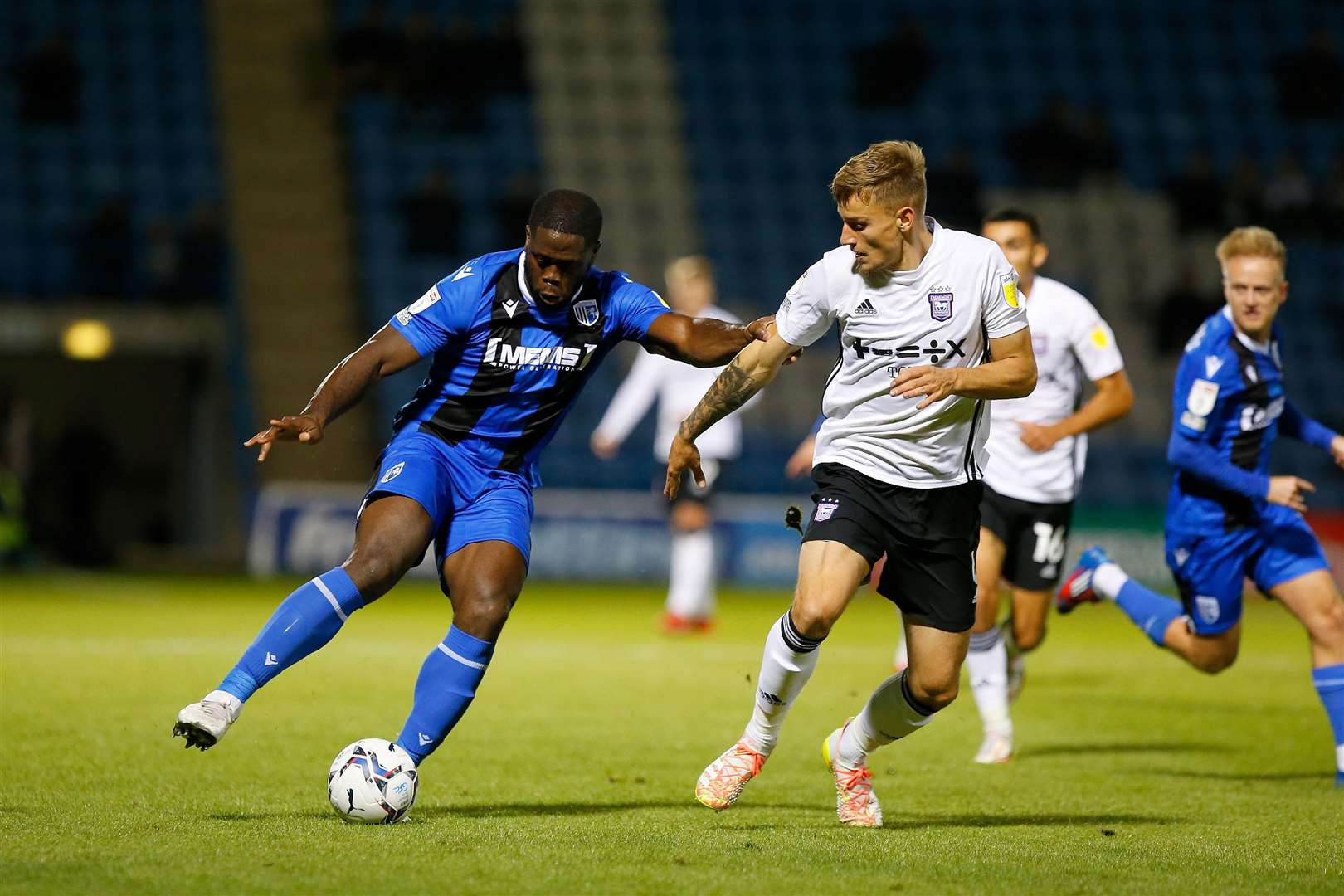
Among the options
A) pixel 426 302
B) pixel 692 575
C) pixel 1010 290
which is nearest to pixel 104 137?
pixel 692 575

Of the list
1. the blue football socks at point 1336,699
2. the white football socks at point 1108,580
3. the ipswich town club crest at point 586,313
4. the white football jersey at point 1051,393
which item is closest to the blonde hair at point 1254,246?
the white football jersey at point 1051,393

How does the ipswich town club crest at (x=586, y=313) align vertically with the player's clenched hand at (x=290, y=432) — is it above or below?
above

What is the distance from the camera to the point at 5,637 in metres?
11.5

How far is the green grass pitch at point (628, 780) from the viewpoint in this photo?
495 cm

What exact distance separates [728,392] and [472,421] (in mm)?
973

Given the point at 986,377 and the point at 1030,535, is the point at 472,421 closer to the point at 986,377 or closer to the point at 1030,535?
the point at 986,377

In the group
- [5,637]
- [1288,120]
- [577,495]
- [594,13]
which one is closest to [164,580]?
[577,495]

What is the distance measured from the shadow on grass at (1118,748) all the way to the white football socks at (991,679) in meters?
0.23

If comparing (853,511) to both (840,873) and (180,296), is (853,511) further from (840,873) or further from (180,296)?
(180,296)

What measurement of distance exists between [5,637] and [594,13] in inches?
638

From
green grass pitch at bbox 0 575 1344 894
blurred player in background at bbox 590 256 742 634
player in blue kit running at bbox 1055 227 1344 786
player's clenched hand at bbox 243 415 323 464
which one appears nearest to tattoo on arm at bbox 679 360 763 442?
green grass pitch at bbox 0 575 1344 894

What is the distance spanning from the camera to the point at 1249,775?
24.5 ft

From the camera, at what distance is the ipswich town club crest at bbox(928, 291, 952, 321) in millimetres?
5754

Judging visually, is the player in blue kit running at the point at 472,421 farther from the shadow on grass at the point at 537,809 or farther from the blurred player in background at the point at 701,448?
the blurred player in background at the point at 701,448
